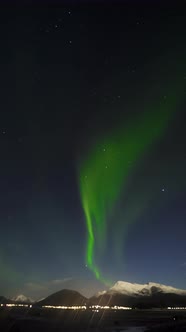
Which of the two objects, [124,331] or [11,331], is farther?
[124,331]

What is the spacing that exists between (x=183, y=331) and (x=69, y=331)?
1863 cm

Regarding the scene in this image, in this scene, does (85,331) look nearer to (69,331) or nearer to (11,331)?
(69,331)

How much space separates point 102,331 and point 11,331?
1463cm

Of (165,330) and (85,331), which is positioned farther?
(165,330)

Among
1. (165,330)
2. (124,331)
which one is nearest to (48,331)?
(124,331)

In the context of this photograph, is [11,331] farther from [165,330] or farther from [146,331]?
[165,330]

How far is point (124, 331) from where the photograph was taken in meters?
51.6

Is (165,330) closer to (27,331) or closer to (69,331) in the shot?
(69,331)

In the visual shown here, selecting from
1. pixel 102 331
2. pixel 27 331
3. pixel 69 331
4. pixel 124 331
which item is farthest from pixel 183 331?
pixel 27 331

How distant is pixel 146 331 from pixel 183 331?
650 cm

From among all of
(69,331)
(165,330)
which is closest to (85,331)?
(69,331)

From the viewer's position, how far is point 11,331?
48219mm

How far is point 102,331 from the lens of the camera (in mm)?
50469

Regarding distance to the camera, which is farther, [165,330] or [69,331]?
[165,330]
